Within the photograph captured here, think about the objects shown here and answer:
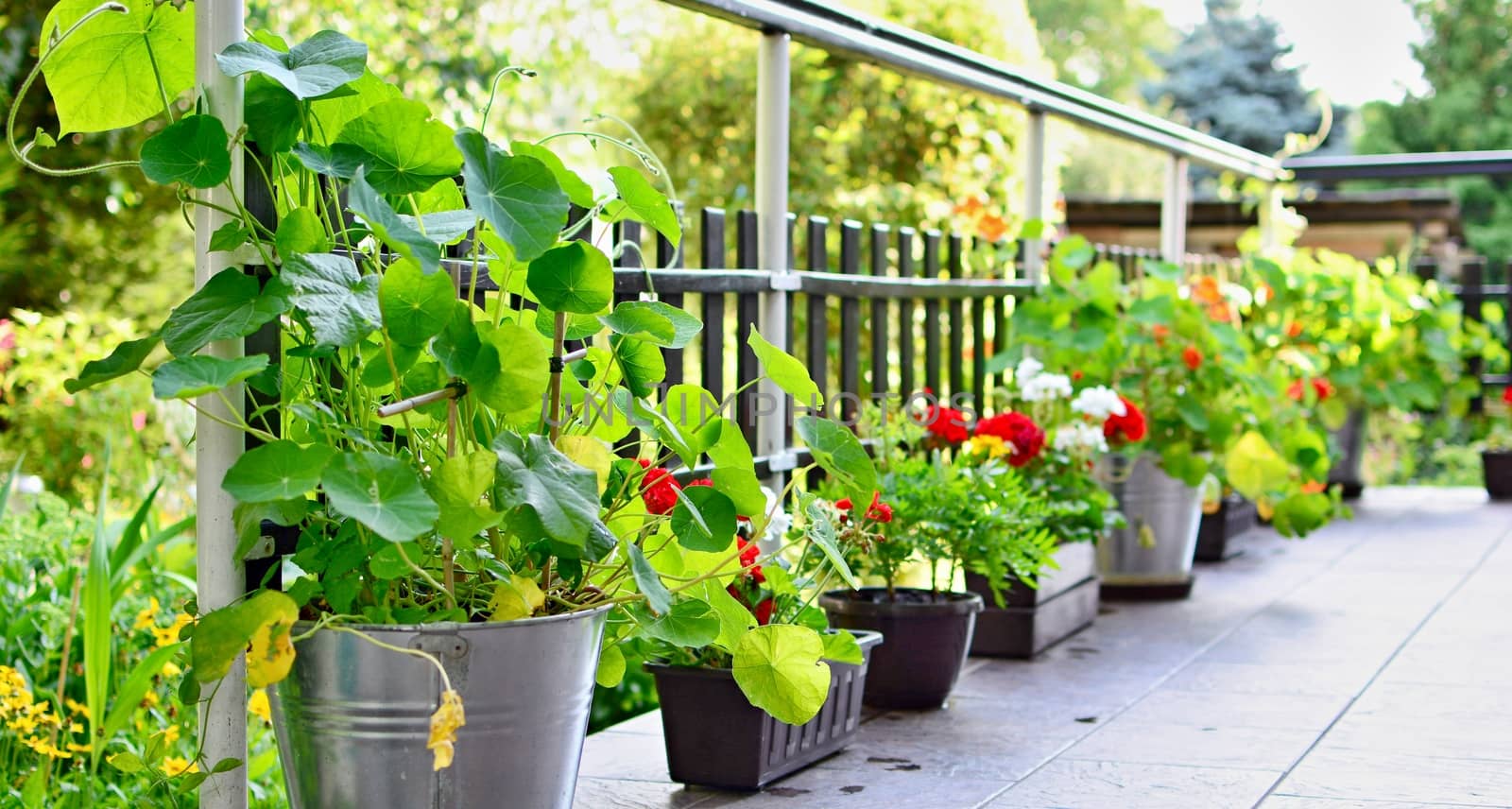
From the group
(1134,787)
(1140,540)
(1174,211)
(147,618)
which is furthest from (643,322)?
(1174,211)

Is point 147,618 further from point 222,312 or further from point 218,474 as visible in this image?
point 222,312

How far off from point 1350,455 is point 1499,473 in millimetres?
583

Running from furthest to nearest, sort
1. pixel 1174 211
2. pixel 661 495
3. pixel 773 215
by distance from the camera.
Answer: pixel 1174 211 < pixel 773 215 < pixel 661 495

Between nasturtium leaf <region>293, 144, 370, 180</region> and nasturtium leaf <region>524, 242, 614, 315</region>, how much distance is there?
0.20 meters

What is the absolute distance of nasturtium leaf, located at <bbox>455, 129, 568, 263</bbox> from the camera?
4.84ft

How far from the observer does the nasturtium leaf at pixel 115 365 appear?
1408 mm

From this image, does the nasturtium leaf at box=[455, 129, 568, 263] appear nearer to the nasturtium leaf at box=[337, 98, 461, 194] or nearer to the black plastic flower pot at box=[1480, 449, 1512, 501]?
the nasturtium leaf at box=[337, 98, 461, 194]

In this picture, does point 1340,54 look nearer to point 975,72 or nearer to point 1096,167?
point 1096,167

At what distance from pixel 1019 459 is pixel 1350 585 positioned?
4.38ft

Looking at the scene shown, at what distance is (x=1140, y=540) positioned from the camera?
12.0 ft

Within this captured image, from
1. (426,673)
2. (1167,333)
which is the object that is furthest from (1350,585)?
(426,673)

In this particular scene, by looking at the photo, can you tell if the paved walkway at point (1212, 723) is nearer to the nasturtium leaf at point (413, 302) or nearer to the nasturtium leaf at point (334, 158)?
the nasturtium leaf at point (413, 302)

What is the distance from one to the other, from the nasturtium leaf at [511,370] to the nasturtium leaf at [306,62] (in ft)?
0.92

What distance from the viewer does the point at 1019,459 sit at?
3029 mm
